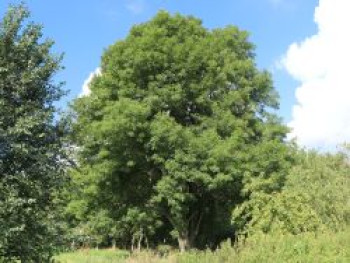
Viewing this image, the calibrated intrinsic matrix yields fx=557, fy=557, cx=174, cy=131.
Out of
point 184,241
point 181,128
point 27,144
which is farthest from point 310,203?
point 27,144

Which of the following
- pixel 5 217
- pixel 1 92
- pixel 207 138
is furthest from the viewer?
pixel 207 138

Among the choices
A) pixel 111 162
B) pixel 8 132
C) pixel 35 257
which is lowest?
pixel 35 257

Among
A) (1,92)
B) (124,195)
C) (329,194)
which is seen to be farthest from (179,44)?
(1,92)

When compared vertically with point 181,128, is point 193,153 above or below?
below

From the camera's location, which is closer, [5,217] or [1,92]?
[5,217]

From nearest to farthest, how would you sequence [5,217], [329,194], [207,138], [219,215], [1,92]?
[5,217], [1,92], [329,194], [207,138], [219,215]

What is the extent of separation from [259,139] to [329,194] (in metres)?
9.81

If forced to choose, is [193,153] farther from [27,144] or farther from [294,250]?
[27,144]

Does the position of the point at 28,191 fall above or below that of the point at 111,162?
below

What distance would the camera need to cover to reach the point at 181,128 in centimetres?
2948

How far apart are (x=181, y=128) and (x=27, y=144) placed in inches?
754

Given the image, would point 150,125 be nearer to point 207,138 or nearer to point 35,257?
point 207,138

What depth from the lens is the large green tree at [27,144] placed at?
33.3 ft

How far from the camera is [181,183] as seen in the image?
1168 inches
